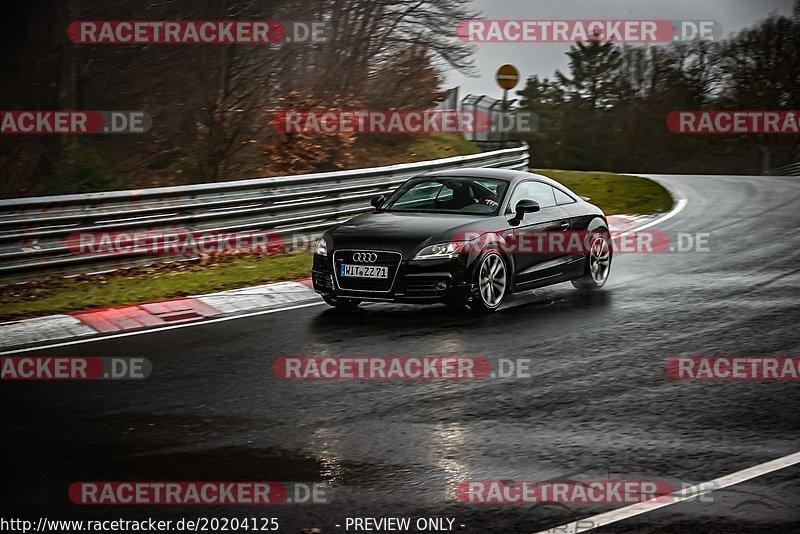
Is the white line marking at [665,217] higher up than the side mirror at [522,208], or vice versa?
the side mirror at [522,208]

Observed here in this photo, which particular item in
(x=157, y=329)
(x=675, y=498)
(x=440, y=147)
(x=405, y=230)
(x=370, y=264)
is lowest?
(x=675, y=498)

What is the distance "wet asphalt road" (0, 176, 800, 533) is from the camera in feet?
18.7

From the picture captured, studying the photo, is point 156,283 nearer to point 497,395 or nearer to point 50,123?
point 497,395

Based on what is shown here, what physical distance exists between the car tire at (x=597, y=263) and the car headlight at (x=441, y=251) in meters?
2.29

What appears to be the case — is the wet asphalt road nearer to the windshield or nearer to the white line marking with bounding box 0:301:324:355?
the white line marking with bounding box 0:301:324:355

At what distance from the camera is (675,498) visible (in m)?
5.68

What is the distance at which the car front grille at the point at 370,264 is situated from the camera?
10.6m

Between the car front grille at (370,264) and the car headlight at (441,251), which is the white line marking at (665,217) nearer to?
the car headlight at (441,251)

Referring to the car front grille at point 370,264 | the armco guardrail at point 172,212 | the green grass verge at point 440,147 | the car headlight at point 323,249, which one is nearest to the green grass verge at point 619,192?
the green grass verge at point 440,147

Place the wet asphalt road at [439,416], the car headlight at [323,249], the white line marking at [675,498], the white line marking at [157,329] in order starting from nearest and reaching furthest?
the white line marking at [675,498] < the wet asphalt road at [439,416] < the white line marking at [157,329] < the car headlight at [323,249]

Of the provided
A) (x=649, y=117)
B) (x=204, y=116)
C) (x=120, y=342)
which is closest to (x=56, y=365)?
(x=120, y=342)

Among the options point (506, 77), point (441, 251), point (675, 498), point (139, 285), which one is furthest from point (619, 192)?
point (675, 498)

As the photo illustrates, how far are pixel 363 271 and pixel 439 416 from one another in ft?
11.8

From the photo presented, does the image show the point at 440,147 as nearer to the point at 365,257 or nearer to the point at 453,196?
the point at 453,196
